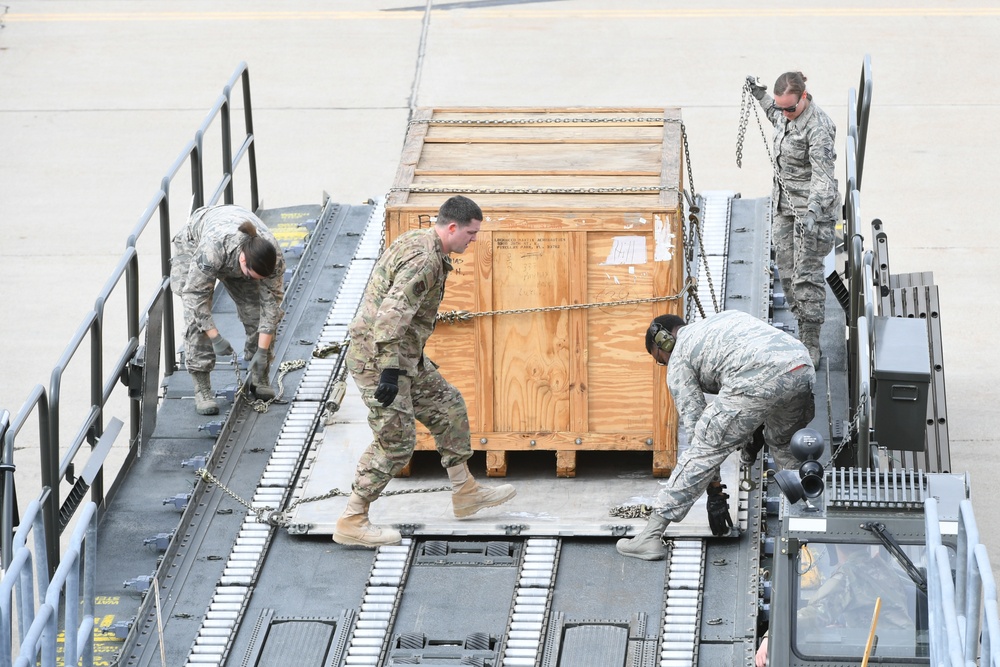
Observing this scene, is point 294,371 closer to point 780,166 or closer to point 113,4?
point 780,166

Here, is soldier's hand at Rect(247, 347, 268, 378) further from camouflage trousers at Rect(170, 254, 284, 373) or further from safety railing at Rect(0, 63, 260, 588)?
safety railing at Rect(0, 63, 260, 588)

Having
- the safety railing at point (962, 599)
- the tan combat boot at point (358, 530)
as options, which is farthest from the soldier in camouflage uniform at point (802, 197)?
the safety railing at point (962, 599)

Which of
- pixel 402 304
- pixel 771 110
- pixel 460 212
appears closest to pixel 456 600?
pixel 402 304

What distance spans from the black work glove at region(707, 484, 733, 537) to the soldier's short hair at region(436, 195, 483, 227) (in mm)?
1617

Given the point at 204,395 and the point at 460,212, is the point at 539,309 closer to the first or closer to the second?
the point at 460,212

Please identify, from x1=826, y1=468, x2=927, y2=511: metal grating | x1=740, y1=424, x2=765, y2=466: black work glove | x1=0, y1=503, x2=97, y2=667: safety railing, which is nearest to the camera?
x1=0, y1=503, x2=97, y2=667: safety railing

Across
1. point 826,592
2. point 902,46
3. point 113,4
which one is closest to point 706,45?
point 902,46

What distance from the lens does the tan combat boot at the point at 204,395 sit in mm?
9352

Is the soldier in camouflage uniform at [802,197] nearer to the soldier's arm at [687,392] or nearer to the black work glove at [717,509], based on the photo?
the soldier's arm at [687,392]

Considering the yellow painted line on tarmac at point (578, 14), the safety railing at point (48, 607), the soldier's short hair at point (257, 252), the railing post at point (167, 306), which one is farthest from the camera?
the yellow painted line on tarmac at point (578, 14)

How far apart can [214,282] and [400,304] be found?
78.5 inches

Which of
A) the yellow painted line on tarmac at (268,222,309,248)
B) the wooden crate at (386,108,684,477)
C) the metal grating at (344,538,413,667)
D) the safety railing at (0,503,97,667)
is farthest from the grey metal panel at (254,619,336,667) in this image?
the yellow painted line on tarmac at (268,222,309,248)

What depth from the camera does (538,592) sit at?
757 cm

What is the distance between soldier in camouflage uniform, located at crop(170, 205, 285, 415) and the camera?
9156 mm
